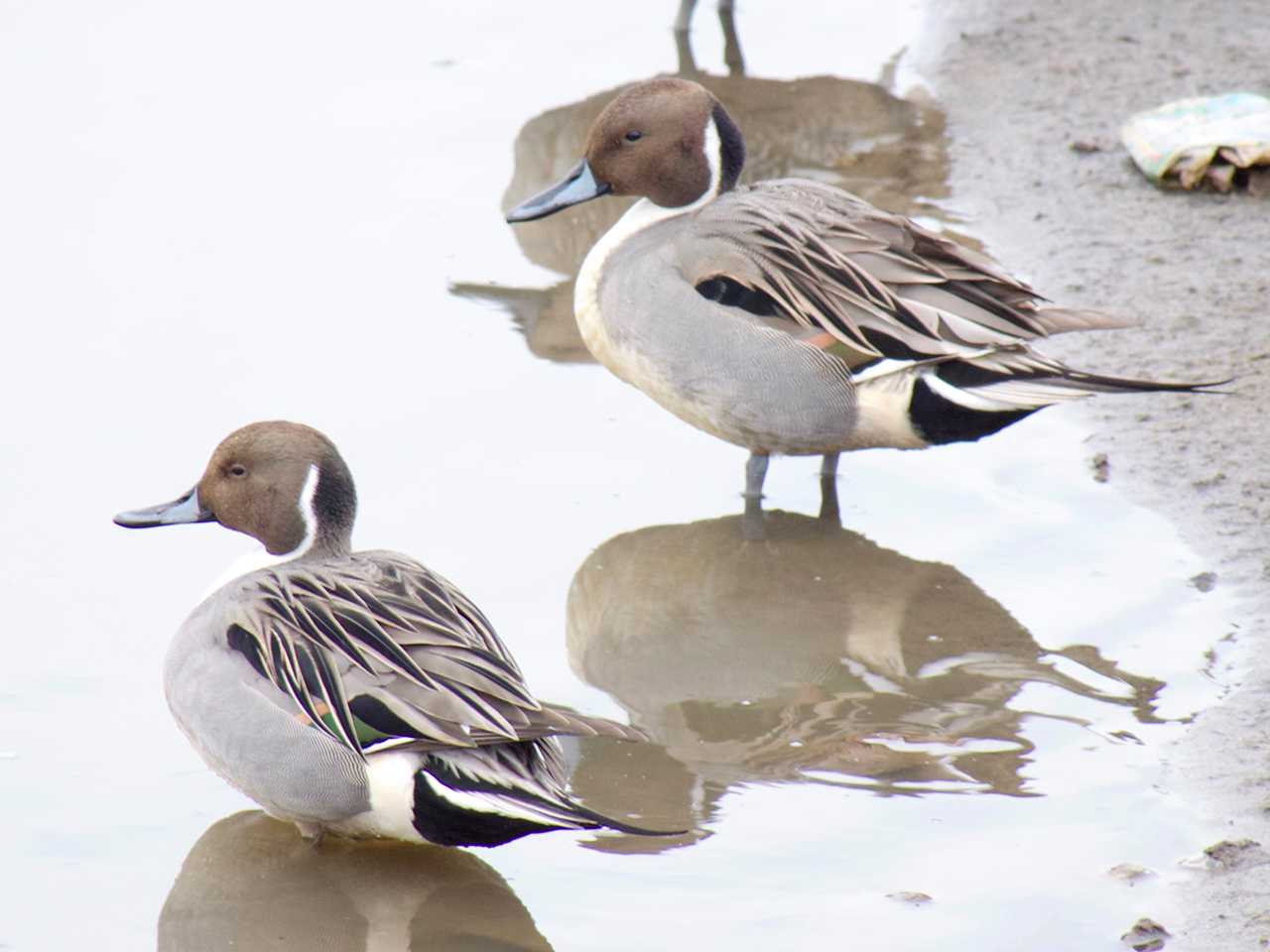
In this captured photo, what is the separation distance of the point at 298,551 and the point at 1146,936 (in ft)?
5.85

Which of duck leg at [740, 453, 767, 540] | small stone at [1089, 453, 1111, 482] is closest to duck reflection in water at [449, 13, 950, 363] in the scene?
duck leg at [740, 453, 767, 540]

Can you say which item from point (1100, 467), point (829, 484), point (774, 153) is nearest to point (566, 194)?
point (829, 484)

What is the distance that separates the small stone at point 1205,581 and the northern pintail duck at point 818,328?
46 centimetres

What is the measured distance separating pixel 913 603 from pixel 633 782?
996mm

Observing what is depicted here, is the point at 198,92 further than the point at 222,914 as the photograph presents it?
Yes

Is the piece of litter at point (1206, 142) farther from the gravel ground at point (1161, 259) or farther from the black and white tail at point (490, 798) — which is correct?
the black and white tail at point (490, 798)

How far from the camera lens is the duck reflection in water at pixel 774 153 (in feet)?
19.9

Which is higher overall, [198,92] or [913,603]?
[198,92]

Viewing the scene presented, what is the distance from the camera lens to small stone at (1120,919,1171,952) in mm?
3299

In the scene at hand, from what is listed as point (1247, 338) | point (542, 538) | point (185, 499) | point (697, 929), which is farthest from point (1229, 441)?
point (185, 499)

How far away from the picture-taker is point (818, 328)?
4711 mm

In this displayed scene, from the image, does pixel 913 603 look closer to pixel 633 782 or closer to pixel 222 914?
pixel 633 782

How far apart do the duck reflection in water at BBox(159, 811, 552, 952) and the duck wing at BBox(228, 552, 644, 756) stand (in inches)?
13.2

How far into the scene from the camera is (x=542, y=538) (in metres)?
4.77
